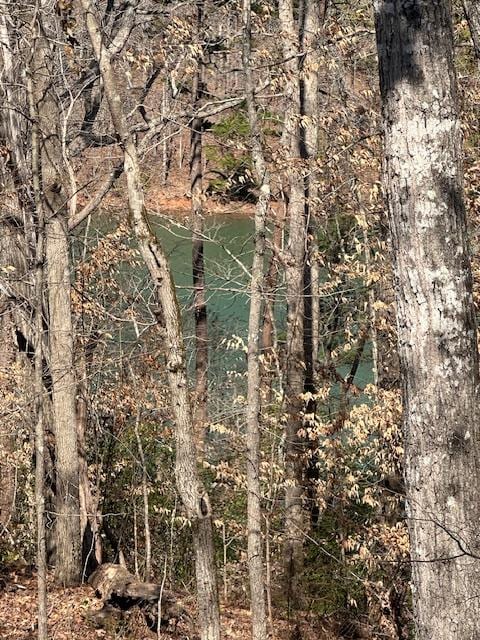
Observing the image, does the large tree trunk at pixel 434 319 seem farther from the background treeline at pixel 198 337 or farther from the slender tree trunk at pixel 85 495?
the slender tree trunk at pixel 85 495

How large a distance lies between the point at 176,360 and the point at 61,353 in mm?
3844

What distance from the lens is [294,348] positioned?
12.8 metres

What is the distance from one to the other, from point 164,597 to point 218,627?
2074 millimetres

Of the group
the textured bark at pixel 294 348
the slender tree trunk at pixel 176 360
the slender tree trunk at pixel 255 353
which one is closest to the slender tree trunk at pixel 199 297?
the textured bark at pixel 294 348

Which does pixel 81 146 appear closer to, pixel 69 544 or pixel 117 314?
pixel 117 314

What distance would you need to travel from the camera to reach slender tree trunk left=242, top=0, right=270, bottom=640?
9.20 m

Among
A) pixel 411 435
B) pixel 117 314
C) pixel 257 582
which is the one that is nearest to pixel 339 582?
pixel 257 582

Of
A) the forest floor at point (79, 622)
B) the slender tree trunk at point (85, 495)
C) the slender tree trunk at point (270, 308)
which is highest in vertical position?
the slender tree trunk at point (270, 308)

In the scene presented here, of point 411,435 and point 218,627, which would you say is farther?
point 218,627

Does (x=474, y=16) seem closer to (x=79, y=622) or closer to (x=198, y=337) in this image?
(x=198, y=337)

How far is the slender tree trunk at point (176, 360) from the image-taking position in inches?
300

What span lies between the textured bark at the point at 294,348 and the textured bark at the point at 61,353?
255 centimetres

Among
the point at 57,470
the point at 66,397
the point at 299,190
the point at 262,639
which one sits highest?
the point at 299,190

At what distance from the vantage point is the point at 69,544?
11281mm
